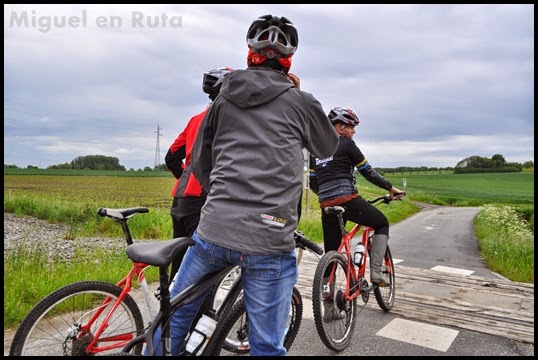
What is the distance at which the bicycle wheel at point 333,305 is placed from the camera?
360cm

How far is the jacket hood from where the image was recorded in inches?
83.8

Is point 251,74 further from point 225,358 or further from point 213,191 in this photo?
point 225,358

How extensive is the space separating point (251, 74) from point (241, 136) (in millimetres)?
328

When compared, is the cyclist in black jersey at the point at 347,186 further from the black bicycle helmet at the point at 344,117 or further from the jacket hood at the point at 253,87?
the jacket hood at the point at 253,87

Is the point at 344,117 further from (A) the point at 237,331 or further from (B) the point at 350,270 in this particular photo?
(A) the point at 237,331

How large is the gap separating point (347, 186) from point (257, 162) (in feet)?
8.22

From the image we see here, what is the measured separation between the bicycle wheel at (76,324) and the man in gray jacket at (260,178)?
0.52m

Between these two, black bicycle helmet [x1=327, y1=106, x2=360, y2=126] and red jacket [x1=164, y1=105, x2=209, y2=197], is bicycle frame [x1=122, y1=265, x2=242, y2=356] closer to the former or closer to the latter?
red jacket [x1=164, y1=105, x2=209, y2=197]

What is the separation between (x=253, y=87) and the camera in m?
2.13

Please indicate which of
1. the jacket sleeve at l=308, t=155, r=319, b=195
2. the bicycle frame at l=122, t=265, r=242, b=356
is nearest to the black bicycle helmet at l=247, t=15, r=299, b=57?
the bicycle frame at l=122, t=265, r=242, b=356

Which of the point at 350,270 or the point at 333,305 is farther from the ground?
the point at 350,270

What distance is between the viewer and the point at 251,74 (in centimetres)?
218

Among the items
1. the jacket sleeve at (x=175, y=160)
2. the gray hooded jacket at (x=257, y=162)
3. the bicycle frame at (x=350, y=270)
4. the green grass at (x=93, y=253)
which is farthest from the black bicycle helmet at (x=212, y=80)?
the green grass at (x=93, y=253)

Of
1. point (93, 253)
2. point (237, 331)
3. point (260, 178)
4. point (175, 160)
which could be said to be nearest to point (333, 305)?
point (237, 331)
